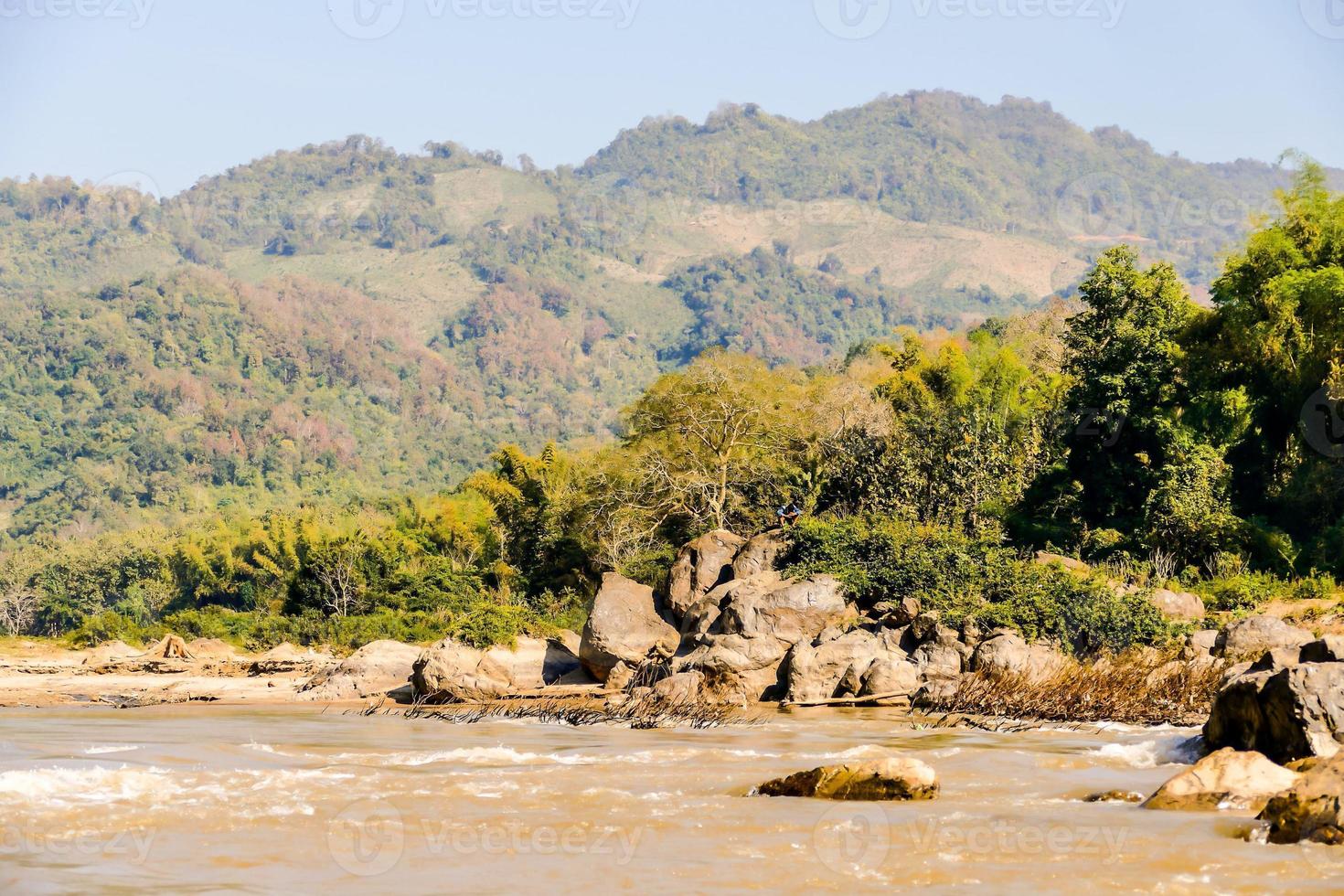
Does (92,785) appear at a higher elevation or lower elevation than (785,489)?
lower

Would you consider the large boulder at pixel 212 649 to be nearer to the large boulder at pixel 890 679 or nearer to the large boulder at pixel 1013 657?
the large boulder at pixel 890 679

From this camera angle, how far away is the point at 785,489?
29422 mm

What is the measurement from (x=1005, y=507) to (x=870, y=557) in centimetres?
564

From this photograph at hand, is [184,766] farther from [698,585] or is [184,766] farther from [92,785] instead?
[698,585]

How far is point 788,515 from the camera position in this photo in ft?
85.6

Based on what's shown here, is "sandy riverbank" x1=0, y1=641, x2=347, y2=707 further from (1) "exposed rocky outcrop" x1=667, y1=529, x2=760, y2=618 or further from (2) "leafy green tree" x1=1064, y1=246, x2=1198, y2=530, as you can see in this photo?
(2) "leafy green tree" x1=1064, y1=246, x2=1198, y2=530

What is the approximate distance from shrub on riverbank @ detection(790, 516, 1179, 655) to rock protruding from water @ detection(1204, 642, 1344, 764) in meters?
7.38

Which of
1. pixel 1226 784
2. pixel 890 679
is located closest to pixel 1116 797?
pixel 1226 784

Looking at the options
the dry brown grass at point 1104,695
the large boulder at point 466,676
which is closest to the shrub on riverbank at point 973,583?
the dry brown grass at point 1104,695

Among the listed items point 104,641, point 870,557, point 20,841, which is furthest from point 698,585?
point 104,641

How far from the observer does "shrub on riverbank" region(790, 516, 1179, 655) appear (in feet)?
69.4

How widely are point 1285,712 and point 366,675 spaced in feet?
54.3

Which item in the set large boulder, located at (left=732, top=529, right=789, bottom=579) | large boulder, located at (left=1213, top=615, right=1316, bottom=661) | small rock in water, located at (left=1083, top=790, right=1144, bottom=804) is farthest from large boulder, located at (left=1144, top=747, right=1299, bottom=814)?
large boulder, located at (left=732, top=529, right=789, bottom=579)

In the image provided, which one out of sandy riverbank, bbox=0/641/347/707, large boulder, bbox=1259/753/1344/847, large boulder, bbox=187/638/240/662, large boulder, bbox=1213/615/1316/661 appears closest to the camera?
large boulder, bbox=1259/753/1344/847
